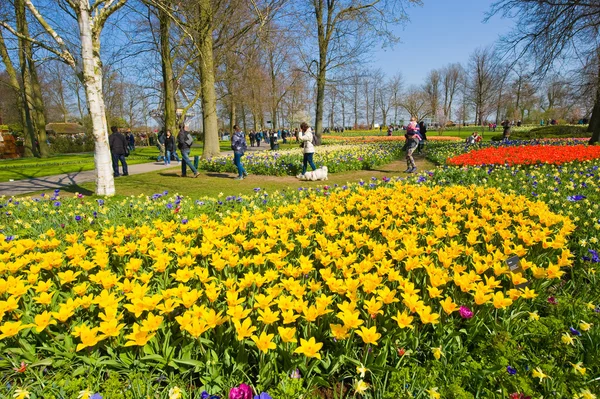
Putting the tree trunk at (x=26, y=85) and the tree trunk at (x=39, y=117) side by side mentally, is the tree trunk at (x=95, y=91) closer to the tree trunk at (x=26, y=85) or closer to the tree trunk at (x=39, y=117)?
the tree trunk at (x=26, y=85)

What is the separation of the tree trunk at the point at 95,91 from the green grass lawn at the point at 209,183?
660mm

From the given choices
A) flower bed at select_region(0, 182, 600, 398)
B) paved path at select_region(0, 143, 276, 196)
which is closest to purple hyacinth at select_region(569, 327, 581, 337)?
flower bed at select_region(0, 182, 600, 398)

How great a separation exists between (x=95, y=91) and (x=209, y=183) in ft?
12.4

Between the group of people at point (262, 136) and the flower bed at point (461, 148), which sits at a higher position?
the group of people at point (262, 136)

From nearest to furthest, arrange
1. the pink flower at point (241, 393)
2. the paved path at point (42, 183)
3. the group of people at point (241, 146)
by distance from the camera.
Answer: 1. the pink flower at point (241, 393)
2. the paved path at point (42, 183)
3. the group of people at point (241, 146)

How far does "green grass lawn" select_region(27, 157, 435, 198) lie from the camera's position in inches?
339

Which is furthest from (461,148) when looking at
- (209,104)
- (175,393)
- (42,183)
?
(42,183)

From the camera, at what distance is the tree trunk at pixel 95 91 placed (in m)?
6.87

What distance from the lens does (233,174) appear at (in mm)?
12242

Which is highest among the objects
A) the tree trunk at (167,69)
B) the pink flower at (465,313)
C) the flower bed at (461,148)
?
the tree trunk at (167,69)

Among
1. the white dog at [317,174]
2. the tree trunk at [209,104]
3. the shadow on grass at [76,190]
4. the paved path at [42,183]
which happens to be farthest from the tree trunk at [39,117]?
the white dog at [317,174]

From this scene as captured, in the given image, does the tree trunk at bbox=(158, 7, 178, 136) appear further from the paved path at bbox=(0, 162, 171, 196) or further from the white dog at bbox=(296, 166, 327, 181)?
the white dog at bbox=(296, 166, 327, 181)

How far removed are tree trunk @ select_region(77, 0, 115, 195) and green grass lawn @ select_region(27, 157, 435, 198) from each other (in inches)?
26.0

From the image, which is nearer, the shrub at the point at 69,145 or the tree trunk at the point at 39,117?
the tree trunk at the point at 39,117
